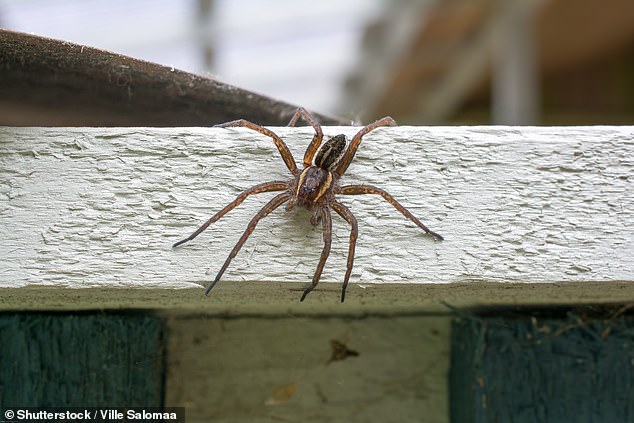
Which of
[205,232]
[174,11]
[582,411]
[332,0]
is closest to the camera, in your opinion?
[205,232]

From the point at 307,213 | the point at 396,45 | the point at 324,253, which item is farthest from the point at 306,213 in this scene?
the point at 396,45

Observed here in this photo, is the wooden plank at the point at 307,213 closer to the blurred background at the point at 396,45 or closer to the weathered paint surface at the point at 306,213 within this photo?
the weathered paint surface at the point at 306,213

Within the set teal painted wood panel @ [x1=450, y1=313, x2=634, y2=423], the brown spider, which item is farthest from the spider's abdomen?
teal painted wood panel @ [x1=450, y1=313, x2=634, y2=423]

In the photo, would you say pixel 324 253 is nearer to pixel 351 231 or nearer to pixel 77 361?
pixel 351 231

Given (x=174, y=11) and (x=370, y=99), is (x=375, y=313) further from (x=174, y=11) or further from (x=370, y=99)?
(x=370, y=99)

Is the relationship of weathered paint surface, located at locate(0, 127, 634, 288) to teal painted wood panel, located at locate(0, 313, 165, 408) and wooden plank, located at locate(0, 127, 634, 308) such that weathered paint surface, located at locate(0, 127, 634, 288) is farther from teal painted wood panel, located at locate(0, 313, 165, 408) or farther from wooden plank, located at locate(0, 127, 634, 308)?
teal painted wood panel, located at locate(0, 313, 165, 408)

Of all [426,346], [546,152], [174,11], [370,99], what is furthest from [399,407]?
[370,99]
